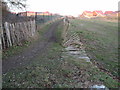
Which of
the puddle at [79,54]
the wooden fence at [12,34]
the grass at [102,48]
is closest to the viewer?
the puddle at [79,54]

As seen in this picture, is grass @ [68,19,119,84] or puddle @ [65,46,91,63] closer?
puddle @ [65,46,91,63]

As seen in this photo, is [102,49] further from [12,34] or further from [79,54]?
[12,34]

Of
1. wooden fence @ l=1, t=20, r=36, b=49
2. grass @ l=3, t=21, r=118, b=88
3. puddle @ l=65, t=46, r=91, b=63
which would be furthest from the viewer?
wooden fence @ l=1, t=20, r=36, b=49

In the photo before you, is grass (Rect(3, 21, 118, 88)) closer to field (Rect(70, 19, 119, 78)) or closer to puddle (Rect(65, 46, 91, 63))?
puddle (Rect(65, 46, 91, 63))

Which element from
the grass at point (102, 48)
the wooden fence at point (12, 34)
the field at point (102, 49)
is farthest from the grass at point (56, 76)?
the wooden fence at point (12, 34)

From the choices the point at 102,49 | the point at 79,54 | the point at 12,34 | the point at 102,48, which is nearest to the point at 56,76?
the point at 79,54

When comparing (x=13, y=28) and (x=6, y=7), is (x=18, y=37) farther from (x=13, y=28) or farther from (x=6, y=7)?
(x=6, y=7)

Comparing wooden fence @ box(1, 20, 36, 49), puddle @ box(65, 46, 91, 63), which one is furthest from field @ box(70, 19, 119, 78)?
wooden fence @ box(1, 20, 36, 49)

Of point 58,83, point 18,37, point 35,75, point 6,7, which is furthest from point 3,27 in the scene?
point 6,7

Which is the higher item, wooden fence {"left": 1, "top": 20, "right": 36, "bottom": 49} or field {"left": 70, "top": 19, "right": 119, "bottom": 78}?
wooden fence {"left": 1, "top": 20, "right": 36, "bottom": 49}

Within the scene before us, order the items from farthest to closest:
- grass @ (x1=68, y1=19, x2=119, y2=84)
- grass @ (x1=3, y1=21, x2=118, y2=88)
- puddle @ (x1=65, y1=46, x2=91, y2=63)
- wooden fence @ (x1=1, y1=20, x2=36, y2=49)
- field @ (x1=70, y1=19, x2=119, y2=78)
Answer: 1. wooden fence @ (x1=1, y1=20, x2=36, y2=49)
2. grass @ (x1=68, y1=19, x2=119, y2=84)
3. field @ (x1=70, y1=19, x2=119, y2=78)
4. puddle @ (x1=65, y1=46, x2=91, y2=63)
5. grass @ (x1=3, y1=21, x2=118, y2=88)

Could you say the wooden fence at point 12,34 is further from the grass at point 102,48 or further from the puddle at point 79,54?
the grass at point 102,48

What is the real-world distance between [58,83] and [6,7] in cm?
1434

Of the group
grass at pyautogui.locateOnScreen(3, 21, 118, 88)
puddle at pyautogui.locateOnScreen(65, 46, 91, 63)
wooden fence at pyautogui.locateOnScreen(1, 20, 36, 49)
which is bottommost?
grass at pyautogui.locateOnScreen(3, 21, 118, 88)
